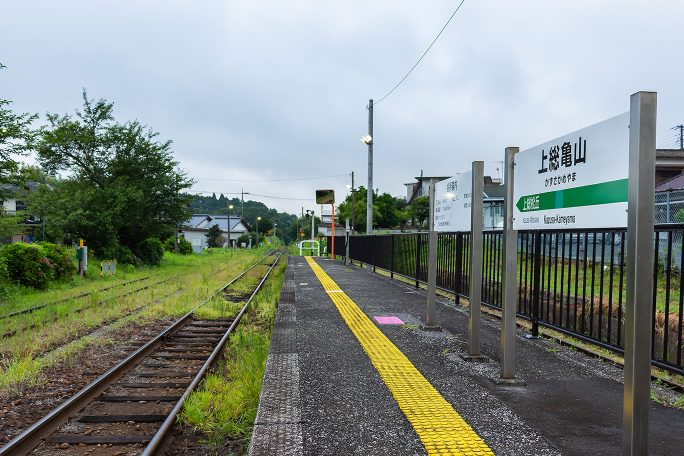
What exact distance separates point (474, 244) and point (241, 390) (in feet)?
8.57

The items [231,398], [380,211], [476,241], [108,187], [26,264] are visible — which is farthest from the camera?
[380,211]

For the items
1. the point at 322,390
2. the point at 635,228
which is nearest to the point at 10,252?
the point at 322,390

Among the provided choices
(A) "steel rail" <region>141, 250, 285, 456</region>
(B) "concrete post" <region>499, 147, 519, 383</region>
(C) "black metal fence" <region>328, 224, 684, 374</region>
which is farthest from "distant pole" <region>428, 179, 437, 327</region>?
(A) "steel rail" <region>141, 250, 285, 456</region>

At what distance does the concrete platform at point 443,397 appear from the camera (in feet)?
9.34

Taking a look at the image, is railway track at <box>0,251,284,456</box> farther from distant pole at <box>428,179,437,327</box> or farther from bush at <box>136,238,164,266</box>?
bush at <box>136,238,164,266</box>

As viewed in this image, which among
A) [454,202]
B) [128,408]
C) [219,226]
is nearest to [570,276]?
[454,202]

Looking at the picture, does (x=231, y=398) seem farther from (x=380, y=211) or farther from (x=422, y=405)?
(x=380, y=211)

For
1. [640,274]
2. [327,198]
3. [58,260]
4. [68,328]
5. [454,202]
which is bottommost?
[68,328]

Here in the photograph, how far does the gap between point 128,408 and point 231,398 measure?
100 centimetres

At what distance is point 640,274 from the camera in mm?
2361

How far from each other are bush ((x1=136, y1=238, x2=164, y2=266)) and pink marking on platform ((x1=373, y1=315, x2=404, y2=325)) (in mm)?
19579

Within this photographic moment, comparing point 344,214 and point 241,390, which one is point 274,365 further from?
point 344,214

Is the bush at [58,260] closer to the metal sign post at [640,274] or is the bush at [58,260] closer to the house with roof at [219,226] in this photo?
the metal sign post at [640,274]

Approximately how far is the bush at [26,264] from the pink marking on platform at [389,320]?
10.9 m
